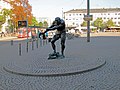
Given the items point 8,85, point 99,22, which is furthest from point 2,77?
point 99,22

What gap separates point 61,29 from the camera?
9.52 m

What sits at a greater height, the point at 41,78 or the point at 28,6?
the point at 28,6

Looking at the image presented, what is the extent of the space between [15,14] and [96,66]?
37.4 metres

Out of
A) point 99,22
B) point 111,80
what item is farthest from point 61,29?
point 99,22

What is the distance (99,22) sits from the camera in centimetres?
9731

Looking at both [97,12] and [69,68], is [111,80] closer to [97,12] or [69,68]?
[69,68]

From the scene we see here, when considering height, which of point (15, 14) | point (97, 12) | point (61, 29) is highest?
point (97, 12)

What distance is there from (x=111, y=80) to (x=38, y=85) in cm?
230

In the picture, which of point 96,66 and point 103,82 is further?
point 96,66

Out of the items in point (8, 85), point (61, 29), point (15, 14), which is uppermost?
point (15, 14)

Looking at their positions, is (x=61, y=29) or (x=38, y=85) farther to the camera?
(x=61, y=29)

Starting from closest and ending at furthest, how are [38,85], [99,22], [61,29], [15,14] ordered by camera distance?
[38,85]
[61,29]
[15,14]
[99,22]

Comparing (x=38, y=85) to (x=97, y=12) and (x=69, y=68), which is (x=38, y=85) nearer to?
(x=69, y=68)

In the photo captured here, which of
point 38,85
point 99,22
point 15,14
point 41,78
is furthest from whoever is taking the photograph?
point 99,22
